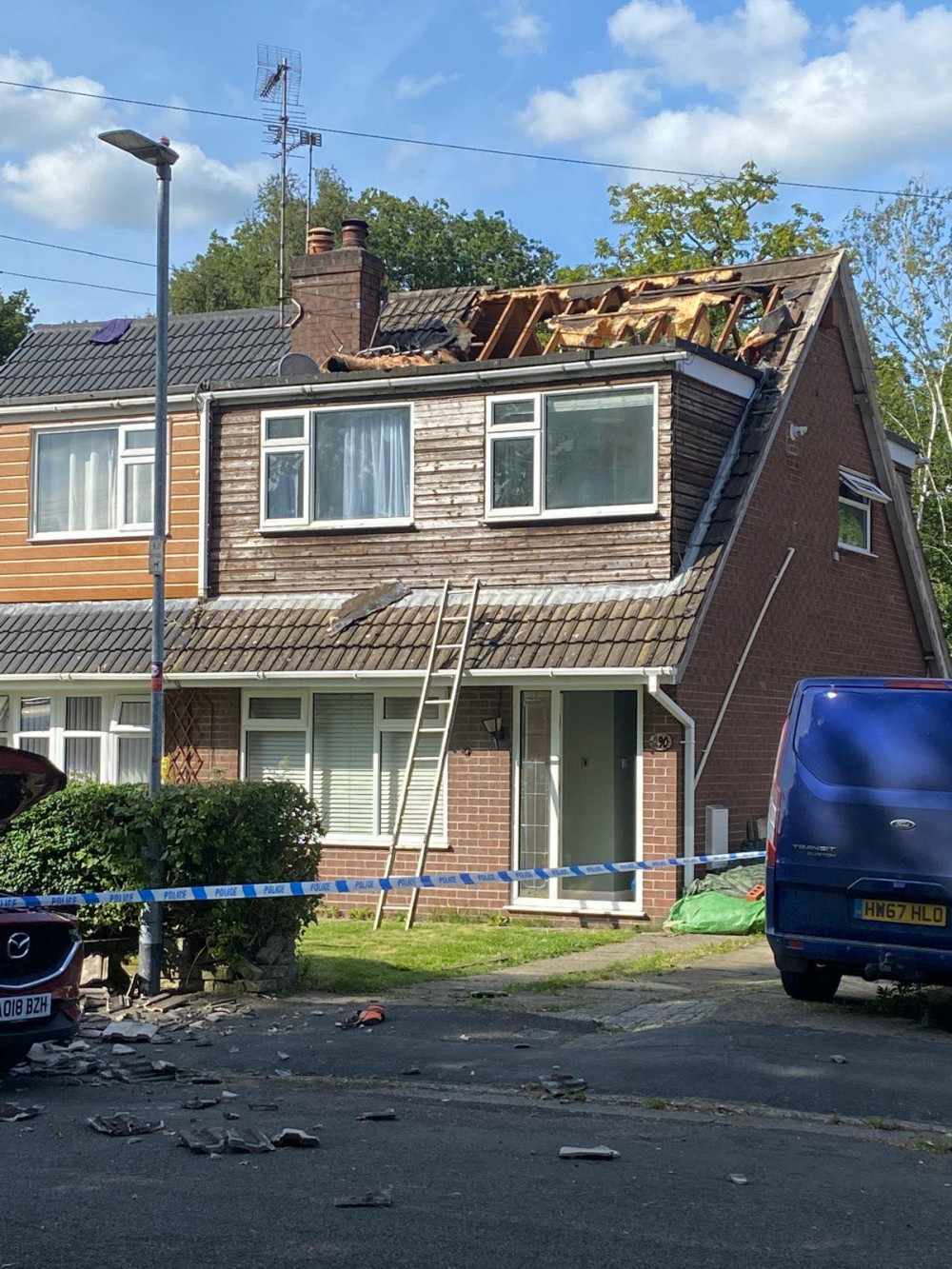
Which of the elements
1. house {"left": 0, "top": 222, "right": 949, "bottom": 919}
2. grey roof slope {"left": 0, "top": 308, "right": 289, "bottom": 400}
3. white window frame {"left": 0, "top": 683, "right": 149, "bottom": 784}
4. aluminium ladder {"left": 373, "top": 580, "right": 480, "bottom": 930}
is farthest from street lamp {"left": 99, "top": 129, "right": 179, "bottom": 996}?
grey roof slope {"left": 0, "top": 308, "right": 289, "bottom": 400}

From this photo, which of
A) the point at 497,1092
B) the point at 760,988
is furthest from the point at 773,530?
the point at 497,1092

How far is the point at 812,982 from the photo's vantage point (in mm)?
11141

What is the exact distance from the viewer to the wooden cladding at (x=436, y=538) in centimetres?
1694

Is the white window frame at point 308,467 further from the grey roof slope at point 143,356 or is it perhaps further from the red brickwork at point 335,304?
the red brickwork at point 335,304

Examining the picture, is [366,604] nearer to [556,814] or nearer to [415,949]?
[556,814]

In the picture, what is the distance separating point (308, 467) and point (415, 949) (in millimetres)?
6344

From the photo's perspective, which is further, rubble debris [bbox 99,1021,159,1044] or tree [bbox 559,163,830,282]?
tree [bbox 559,163,830,282]

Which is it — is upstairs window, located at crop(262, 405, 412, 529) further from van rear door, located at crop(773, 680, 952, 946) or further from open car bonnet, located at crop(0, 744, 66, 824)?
open car bonnet, located at crop(0, 744, 66, 824)

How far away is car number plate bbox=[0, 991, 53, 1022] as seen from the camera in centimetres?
855

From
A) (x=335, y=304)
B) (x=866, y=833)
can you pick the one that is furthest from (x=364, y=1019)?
(x=335, y=304)

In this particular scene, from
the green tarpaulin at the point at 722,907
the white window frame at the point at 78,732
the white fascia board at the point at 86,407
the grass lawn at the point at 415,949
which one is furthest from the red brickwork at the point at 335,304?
the green tarpaulin at the point at 722,907

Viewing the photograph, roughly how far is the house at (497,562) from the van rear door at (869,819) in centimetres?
495

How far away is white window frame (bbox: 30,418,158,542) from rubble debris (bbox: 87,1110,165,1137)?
1217 cm

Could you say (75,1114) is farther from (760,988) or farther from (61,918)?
(760,988)
